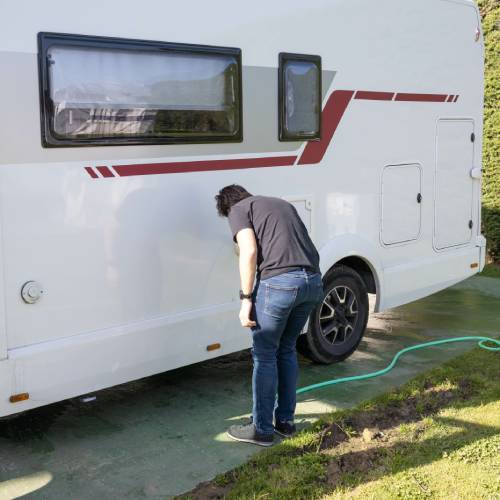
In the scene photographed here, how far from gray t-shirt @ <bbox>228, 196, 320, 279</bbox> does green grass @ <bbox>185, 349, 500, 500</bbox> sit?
1066 millimetres

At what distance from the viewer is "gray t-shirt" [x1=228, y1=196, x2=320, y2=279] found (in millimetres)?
4445

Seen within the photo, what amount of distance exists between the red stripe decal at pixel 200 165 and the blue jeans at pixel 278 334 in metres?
0.88

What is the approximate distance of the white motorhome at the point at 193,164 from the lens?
4.14 meters

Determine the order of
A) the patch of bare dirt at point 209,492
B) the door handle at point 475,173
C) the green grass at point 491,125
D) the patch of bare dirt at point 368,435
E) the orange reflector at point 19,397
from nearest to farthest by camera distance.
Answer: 1. the patch of bare dirt at point 209,492
2. the orange reflector at point 19,397
3. the patch of bare dirt at point 368,435
4. the door handle at point 475,173
5. the green grass at point 491,125

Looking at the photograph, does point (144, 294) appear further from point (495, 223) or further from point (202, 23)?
point (495, 223)

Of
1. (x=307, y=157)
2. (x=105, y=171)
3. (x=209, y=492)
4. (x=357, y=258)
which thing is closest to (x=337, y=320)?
(x=357, y=258)

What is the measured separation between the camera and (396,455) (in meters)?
4.48

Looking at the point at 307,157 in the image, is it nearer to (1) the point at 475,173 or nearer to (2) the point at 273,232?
(2) the point at 273,232

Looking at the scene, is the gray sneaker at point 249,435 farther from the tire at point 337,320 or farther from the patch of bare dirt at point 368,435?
the tire at point 337,320

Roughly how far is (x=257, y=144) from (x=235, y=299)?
3.48ft

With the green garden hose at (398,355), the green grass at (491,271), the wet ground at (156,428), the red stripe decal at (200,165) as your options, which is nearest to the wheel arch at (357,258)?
the green garden hose at (398,355)

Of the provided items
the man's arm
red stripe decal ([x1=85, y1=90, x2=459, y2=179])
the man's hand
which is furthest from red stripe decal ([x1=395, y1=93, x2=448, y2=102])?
the man's hand

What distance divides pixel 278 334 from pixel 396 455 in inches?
38.2

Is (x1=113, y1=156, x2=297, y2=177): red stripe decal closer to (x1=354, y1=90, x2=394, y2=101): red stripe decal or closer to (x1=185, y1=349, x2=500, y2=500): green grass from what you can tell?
(x1=354, y1=90, x2=394, y2=101): red stripe decal
